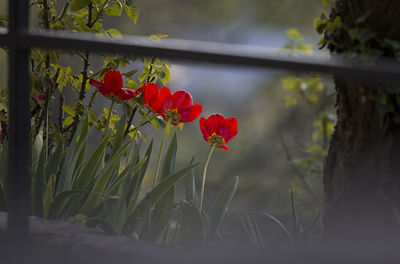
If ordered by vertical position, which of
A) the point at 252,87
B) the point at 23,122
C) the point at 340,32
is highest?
the point at 340,32

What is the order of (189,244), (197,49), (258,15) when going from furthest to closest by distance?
(258,15), (189,244), (197,49)

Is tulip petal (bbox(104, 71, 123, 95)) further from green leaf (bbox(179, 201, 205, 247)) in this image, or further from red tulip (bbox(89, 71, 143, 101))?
green leaf (bbox(179, 201, 205, 247))

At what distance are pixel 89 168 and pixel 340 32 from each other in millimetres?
553

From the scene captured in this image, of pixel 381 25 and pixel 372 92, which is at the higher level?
pixel 381 25

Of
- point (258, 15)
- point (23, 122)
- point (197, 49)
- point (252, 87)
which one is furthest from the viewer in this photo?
point (258, 15)

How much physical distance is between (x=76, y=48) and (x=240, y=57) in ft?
0.50

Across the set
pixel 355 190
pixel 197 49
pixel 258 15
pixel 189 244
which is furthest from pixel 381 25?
pixel 258 15

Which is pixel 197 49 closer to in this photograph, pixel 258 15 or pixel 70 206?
pixel 70 206

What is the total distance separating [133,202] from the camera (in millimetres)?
949

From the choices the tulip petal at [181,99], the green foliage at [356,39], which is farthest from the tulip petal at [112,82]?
the green foliage at [356,39]

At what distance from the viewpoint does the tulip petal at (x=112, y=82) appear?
0.99 m

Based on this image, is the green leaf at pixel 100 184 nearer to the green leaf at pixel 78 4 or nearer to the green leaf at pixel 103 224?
the green leaf at pixel 103 224

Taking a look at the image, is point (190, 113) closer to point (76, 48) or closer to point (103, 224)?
point (103, 224)

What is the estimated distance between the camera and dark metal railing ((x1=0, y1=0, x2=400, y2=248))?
0.43 meters
